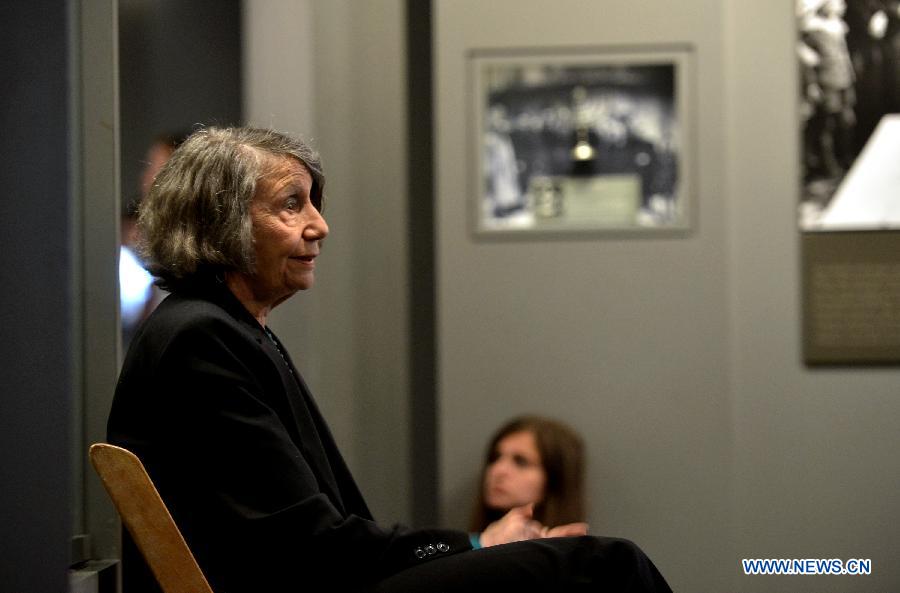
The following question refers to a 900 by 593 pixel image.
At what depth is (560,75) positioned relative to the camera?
13.6 ft

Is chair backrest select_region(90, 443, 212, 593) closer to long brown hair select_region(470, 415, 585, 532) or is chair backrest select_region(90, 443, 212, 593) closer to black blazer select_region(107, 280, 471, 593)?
black blazer select_region(107, 280, 471, 593)

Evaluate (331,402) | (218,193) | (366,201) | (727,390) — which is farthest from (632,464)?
(218,193)

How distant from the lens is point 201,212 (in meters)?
2.10

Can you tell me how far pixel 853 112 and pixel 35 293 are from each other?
3070 millimetres

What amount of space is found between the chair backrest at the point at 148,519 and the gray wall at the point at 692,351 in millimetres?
2381

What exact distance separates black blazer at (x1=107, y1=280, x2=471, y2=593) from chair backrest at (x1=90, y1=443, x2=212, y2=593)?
10 cm

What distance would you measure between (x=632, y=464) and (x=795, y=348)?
30.1 inches

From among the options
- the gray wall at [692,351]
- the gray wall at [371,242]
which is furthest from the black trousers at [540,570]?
A: the gray wall at [371,242]

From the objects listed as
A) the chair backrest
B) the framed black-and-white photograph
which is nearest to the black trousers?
the chair backrest

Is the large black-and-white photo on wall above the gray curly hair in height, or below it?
above

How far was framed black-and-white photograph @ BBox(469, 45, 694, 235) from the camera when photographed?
4070mm

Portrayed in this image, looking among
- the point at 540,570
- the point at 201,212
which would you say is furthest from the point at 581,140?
the point at 540,570

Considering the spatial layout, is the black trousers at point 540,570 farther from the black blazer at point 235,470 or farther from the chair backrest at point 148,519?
the chair backrest at point 148,519

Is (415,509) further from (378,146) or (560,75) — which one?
(560,75)
